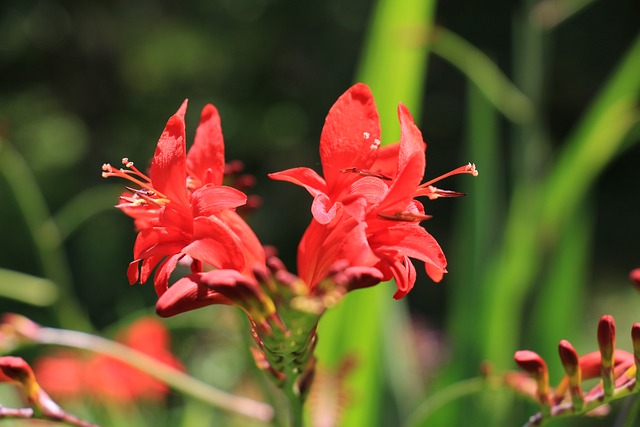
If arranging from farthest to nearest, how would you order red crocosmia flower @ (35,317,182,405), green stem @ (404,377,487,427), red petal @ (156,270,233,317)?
red crocosmia flower @ (35,317,182,405) → green stem @ (404,377,487,427) → red petal @ (156,270,233,317)

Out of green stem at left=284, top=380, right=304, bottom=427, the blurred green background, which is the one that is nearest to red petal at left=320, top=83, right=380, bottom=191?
green stem at left=284, top=380, right=304, bottom=427

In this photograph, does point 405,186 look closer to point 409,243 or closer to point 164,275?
point 409,243

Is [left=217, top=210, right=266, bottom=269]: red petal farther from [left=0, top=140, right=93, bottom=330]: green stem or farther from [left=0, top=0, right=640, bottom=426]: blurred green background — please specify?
[left=0, top=140, right=93, bottom=330]: green stem

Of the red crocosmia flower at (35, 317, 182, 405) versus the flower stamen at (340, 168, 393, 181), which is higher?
the flower stamen at (340, 168, 393, 181)

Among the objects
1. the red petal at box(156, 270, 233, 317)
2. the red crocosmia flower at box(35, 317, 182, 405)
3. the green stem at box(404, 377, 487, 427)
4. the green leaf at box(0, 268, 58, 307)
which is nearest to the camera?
the red petal at box(156, 270, 233, 317)

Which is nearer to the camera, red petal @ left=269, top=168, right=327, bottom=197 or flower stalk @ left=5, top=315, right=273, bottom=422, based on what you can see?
red petal @ left=269, top=168, right=327, bottom=197

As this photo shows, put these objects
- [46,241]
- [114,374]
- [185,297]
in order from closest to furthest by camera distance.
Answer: [185,297], [46,241], [114,374]

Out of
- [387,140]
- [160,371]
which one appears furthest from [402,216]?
[387,140]

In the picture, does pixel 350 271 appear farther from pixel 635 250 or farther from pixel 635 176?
pixel 635 176
